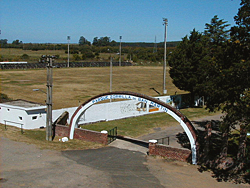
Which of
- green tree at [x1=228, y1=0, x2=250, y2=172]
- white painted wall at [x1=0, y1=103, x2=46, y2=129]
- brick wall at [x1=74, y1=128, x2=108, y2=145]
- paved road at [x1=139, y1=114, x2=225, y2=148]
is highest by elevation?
green tree at [x1=228, y1=0, x2=250, y2=172]

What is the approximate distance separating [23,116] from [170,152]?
1241 cm

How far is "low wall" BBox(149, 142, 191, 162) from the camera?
57.6 feet

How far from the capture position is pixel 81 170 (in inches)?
616

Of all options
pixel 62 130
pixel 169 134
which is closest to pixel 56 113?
pixel 62 130

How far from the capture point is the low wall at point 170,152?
17.6 metres

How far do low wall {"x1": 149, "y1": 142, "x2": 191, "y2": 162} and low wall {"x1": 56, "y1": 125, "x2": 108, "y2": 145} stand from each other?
3870 millimetres

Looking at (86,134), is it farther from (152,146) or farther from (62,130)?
(152,146)

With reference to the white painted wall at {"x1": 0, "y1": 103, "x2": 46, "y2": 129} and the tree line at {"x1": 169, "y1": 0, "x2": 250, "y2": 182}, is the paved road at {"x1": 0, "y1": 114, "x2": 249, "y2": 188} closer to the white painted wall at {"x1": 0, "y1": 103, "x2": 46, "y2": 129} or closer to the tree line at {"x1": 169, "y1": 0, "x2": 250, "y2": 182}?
→ the tree line at {"x1": 169, "y1": 0, "x2": 250, "y2": 182}

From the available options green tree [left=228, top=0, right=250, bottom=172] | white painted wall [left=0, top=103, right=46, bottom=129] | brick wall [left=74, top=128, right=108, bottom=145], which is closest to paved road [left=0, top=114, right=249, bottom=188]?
brick wall [left=74, top=128, right=108, bottom=145]

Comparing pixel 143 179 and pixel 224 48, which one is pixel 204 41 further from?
pixel 143 179

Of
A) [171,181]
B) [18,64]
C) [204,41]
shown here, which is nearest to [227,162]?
A: [171,181]

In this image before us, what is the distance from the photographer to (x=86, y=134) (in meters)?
21.9

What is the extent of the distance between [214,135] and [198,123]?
5.60m

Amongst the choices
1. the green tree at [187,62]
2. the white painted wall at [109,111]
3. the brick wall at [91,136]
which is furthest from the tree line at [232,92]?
the green tree at [187,62]
